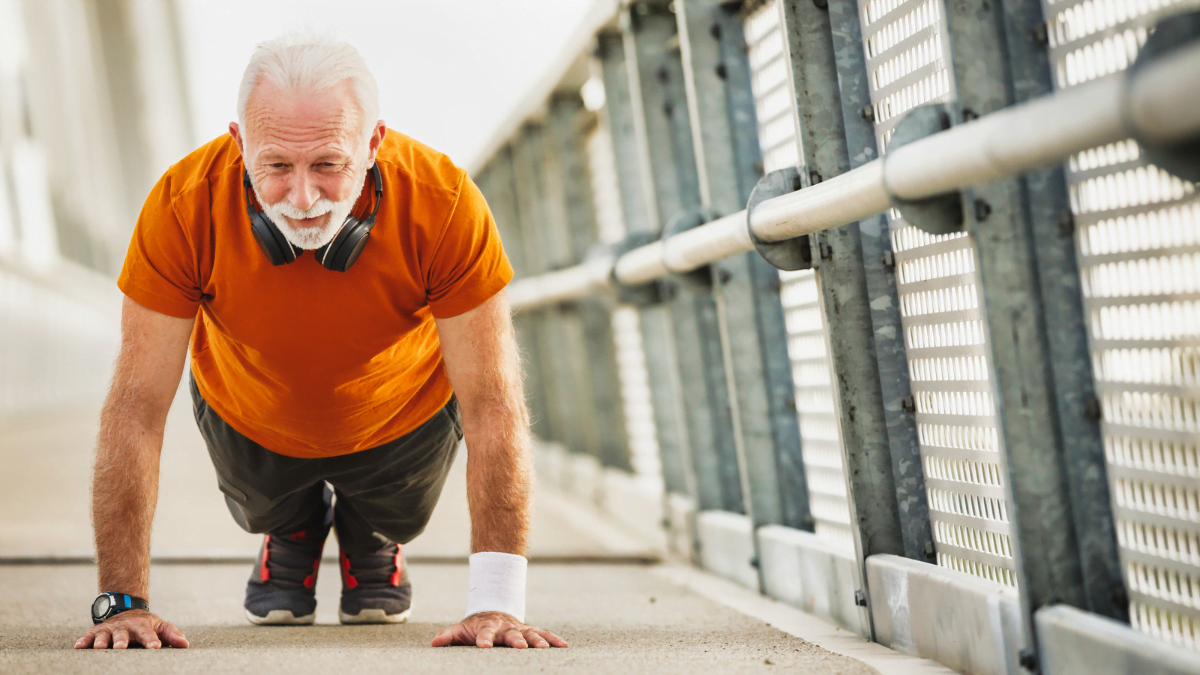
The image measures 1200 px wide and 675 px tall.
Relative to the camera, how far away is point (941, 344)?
2.42 m

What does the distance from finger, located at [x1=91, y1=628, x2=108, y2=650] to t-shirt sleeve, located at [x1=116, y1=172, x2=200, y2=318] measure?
0.63 m

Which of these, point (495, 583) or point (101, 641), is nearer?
point (101, 641)

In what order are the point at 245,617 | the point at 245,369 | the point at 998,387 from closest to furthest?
the point at 998,387
the point at 245,369
the point at 245,617

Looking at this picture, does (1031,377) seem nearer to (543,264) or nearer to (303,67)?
(303,67)

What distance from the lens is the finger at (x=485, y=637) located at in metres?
2.19

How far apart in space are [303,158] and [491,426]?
2.17 ft

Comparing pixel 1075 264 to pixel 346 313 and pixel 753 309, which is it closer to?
pixel 346 313

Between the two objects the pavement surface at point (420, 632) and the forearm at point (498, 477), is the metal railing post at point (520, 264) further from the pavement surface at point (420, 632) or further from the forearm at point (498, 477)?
the forearm at point (498, 477)

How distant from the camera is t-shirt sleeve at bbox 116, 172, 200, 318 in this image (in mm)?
2232

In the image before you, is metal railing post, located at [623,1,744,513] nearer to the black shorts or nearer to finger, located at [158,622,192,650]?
the black shorts

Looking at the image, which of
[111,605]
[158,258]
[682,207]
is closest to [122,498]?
[111,605]

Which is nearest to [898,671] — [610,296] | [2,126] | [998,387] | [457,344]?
[998,387]

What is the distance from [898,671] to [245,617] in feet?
5.83

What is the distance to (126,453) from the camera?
229cm
